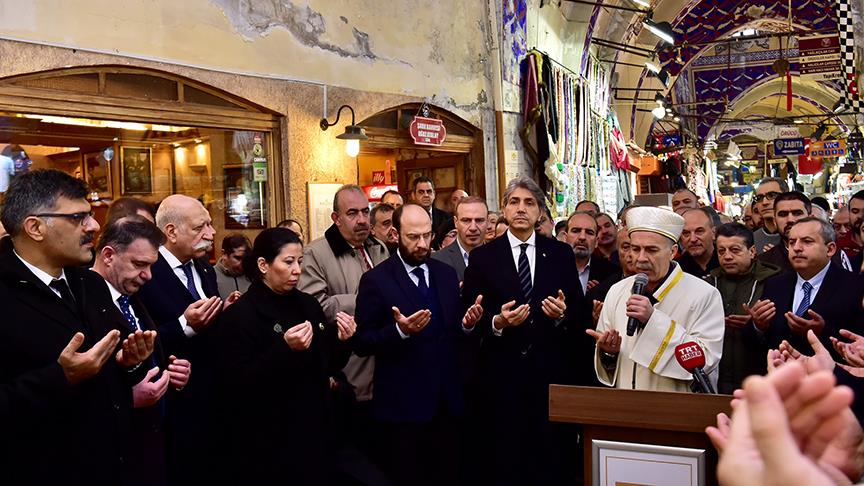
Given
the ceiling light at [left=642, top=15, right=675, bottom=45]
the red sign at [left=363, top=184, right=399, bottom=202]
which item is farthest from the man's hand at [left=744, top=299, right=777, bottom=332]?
the ceiling light at [left=642, top=15, right=675, bottom=45]

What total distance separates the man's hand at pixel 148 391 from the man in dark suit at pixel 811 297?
311 centimetres

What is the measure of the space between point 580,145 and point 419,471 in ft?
33.6

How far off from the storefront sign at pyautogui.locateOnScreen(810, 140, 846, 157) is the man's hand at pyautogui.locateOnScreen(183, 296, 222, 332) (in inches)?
1103

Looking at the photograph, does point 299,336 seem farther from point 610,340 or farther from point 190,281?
point 610,340

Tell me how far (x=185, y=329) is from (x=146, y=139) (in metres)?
3.53

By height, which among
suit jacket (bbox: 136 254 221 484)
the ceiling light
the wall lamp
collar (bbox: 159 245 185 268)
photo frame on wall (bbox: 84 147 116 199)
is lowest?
suit jacket (bbox: 136 254 221 484)

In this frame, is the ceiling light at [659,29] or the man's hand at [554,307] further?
the ceiling light at [659,29]

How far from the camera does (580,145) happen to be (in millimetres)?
14180

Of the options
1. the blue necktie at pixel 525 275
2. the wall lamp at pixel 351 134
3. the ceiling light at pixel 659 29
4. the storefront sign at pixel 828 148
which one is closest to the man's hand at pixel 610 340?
the blue necktie at pixel 525 275

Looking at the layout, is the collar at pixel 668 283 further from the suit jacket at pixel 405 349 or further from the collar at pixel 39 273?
the collar at pixel 39 273

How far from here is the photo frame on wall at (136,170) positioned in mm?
6969

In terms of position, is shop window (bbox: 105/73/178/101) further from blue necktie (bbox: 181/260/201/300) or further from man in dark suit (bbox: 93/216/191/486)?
man in dark suit (bbox: 93/216/191/486)

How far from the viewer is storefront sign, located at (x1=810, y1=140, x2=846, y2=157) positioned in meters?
27.8

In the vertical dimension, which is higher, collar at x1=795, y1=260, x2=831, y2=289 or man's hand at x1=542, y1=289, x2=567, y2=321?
collar at x1=795, y1=260, x2=831, y2=289
